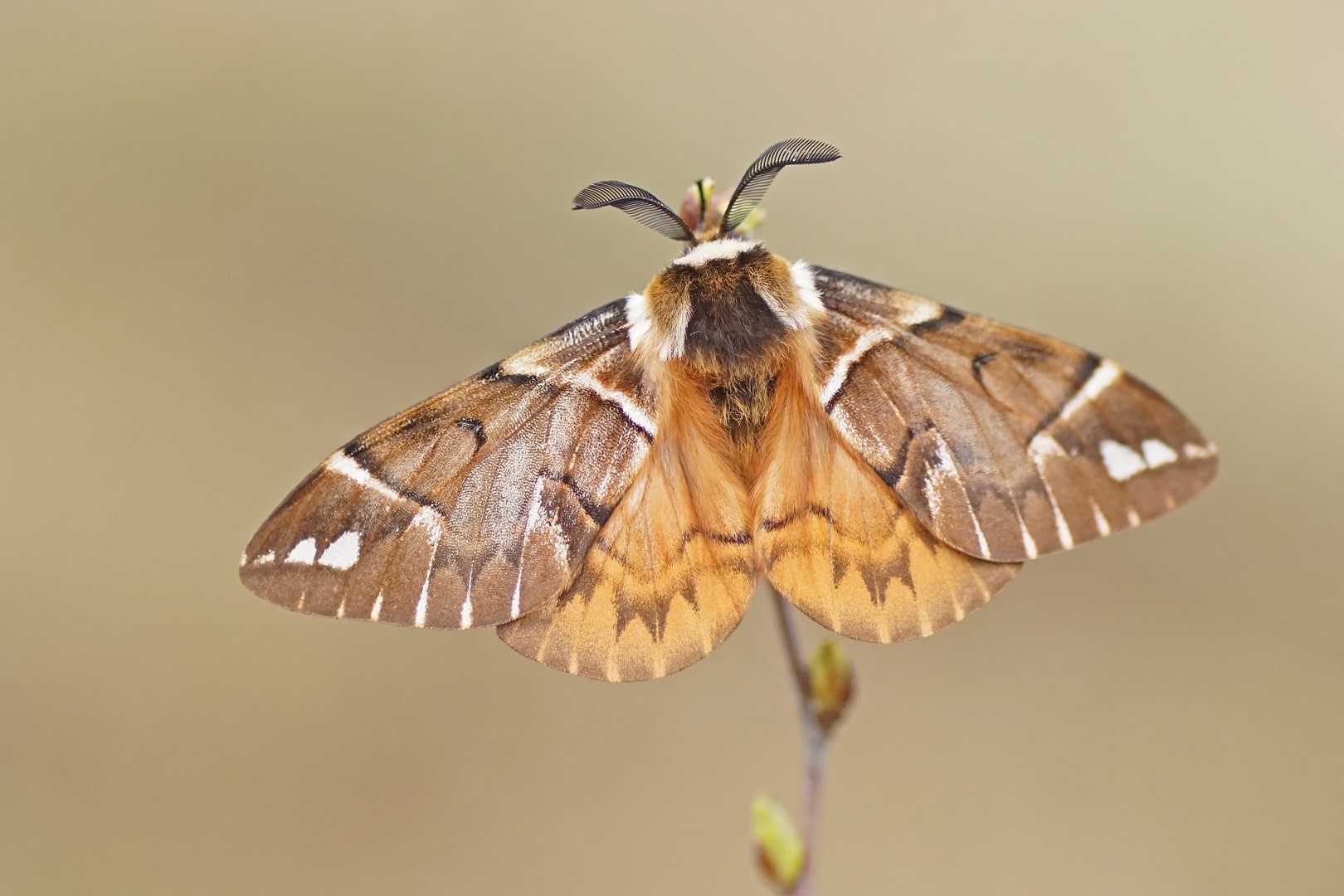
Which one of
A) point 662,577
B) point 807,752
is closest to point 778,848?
point 807,752

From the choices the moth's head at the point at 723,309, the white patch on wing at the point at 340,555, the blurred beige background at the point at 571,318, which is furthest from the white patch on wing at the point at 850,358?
the blurred beige background at the point at 571,318

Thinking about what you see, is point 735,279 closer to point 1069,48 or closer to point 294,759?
point 294,759

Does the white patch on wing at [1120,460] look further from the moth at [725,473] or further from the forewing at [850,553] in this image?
the forewing at [850,553]

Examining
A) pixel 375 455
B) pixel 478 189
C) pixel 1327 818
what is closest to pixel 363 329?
pixel 478 189

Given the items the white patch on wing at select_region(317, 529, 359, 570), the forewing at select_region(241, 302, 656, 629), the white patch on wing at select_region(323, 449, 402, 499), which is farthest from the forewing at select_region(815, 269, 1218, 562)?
the white patch on wing at select_region(317, 529, 359, 570)

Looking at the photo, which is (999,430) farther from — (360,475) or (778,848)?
(360,475)

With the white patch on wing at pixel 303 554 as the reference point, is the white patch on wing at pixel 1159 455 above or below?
above
